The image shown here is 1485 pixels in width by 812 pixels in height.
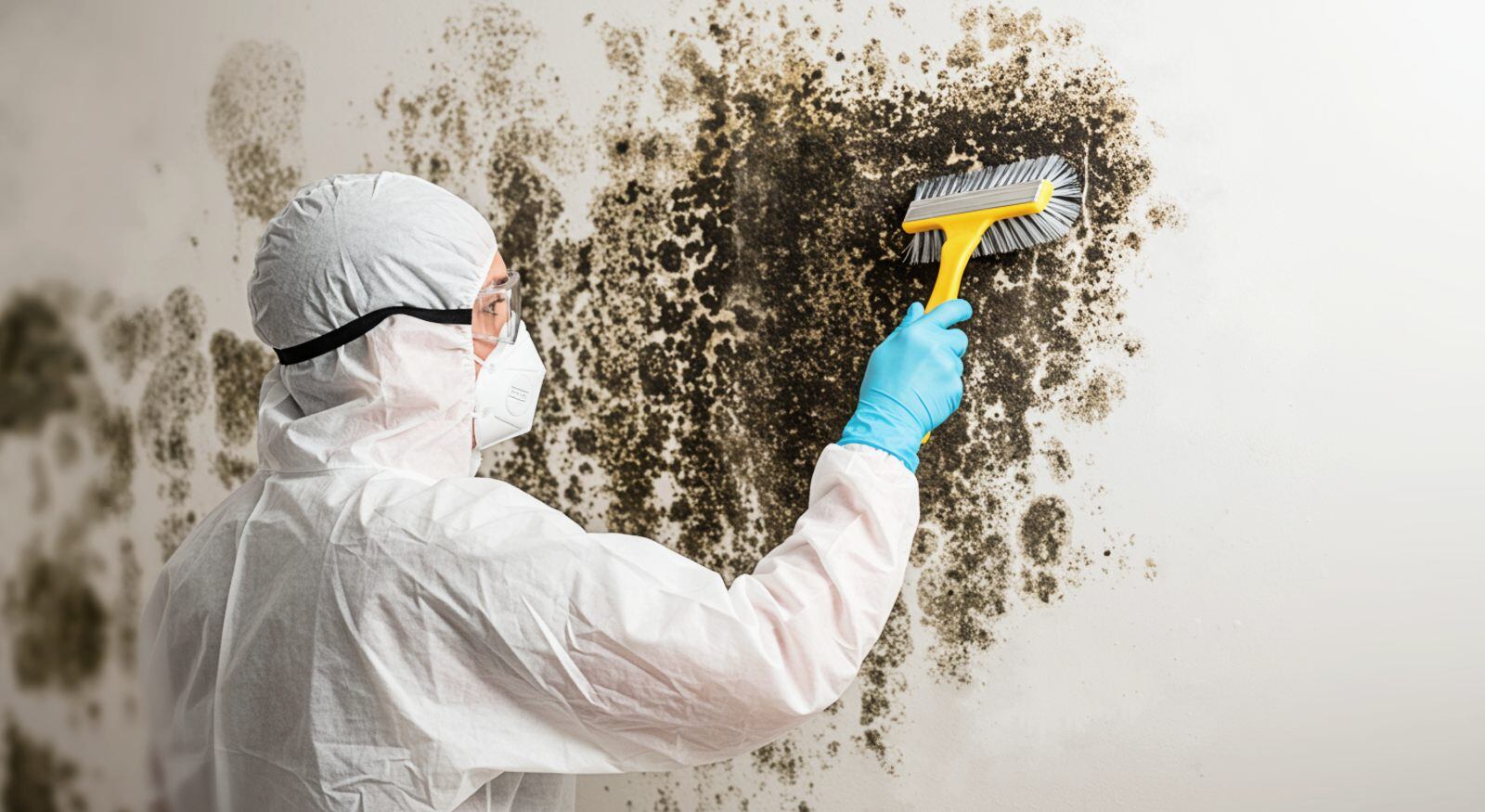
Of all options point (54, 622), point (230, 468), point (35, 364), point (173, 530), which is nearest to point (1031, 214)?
point (230, 468)

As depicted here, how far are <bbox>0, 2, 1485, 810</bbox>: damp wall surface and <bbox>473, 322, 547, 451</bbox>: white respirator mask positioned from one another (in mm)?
269

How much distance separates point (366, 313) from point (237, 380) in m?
0.81

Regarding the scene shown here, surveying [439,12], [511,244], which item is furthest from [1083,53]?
[439,12]

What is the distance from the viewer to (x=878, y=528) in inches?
35.3

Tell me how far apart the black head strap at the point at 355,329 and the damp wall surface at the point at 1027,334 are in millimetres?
437

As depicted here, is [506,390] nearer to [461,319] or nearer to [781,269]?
[461,319]

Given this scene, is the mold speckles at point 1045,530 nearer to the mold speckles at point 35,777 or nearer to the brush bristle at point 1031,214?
the brush bristle at point 1031,214

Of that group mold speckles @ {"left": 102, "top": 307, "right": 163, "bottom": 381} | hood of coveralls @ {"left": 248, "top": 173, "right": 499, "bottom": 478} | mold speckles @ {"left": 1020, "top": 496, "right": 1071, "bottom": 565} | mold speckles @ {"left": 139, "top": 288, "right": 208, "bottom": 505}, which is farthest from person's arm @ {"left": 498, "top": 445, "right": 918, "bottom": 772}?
mold speckles @ {"left": 102, "top": 307, "right": 163, "bottom": 381}

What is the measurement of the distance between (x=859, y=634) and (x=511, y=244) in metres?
0.87

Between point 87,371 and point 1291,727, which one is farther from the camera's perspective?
point 87,371

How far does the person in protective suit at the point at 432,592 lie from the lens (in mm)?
835

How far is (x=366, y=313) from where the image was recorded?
958mm

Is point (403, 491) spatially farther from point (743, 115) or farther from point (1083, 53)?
point (1083, 53)

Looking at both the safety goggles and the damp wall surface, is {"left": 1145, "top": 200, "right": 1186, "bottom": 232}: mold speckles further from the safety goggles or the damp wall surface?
the safety goggles
